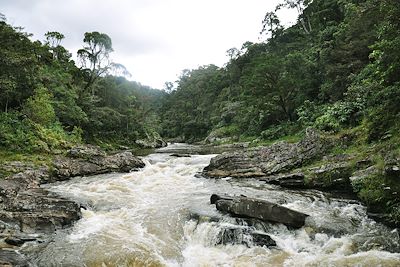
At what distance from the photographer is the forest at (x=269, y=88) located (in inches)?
523

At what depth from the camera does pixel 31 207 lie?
34.6ft

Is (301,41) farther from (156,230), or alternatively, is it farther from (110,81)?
→ (156,230)

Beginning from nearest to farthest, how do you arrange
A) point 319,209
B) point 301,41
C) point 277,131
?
1. point 319,209
2. point 277,131
3. point 301,41

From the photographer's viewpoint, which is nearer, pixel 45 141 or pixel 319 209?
pixel 319 209

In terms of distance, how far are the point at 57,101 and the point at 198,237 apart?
2393cm

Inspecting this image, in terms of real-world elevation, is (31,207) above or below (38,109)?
below

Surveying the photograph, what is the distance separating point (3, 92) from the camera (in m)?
20.2

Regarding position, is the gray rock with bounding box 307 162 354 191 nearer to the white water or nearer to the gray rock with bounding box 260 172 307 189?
the gray rock with bounding box 260 172 307 189

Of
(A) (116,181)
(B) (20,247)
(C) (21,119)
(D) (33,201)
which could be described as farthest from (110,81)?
(B) (20,247)

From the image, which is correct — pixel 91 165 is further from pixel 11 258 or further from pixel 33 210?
pixel 11 258

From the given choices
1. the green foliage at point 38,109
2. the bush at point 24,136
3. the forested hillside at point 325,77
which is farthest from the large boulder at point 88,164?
the forested hillside at point 325,77

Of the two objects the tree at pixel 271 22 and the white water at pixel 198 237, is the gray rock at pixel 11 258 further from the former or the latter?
the tree at pixel 271 22

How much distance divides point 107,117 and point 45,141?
18426 mm

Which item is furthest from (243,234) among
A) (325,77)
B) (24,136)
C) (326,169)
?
(325,77)
